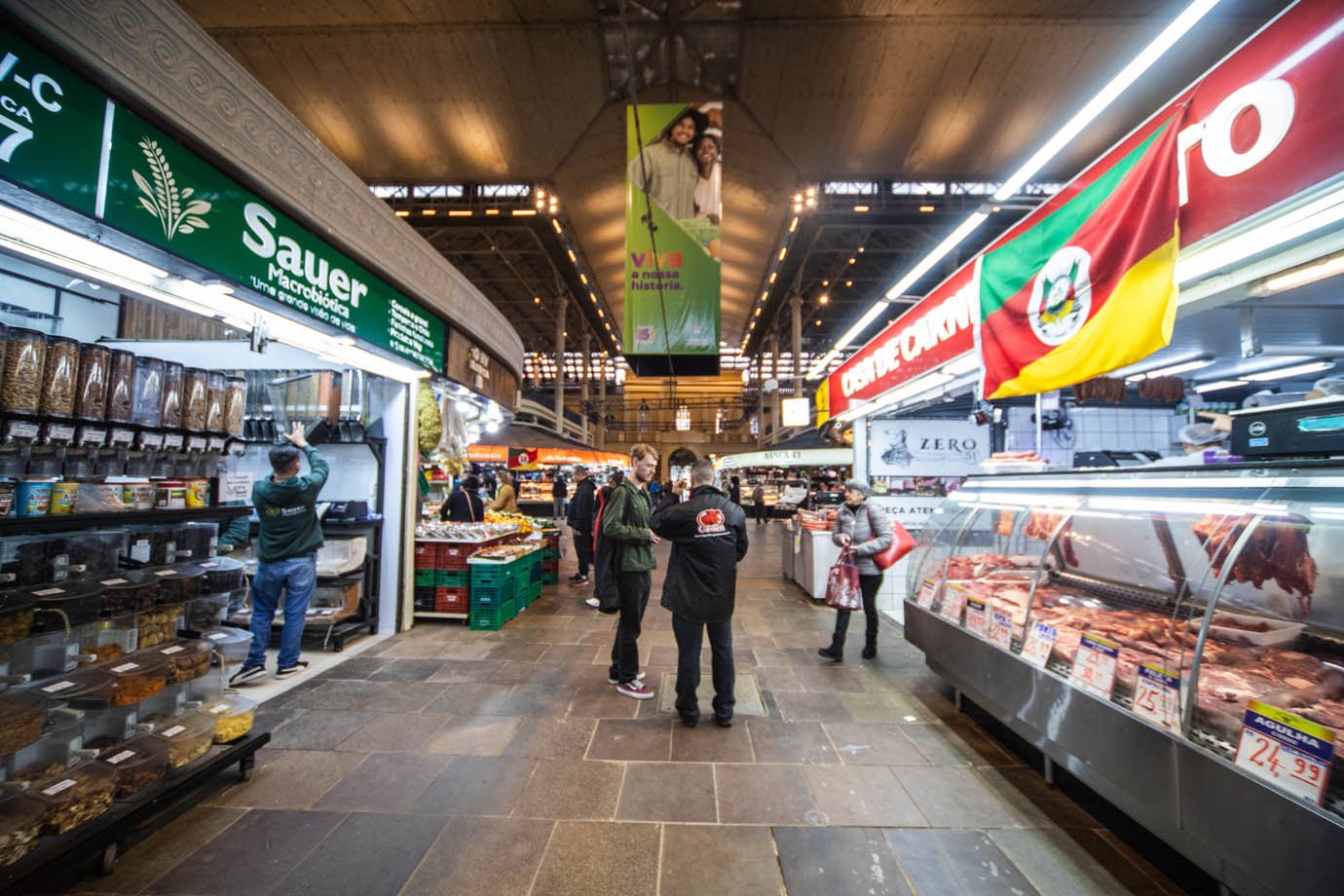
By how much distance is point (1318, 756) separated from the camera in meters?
1.39

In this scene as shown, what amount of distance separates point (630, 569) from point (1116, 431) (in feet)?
26.7

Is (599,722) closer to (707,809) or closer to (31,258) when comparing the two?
(707,809)

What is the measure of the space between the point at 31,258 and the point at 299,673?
309cm

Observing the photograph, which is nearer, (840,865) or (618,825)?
(840,865)

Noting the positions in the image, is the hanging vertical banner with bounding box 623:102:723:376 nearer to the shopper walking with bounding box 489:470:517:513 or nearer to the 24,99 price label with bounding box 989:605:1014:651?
the shopper walking with bounding box 489:470:517:513

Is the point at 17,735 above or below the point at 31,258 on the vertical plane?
below

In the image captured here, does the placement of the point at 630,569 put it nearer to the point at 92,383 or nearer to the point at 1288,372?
the point at 92,383

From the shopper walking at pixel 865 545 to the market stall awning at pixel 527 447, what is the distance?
23.8 ft

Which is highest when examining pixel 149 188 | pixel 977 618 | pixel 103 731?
pixel 149 188

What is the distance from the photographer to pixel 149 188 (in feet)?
7.12

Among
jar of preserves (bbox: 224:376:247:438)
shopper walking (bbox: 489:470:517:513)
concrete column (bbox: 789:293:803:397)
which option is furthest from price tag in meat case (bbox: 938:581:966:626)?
concrete column (bbox: 789:293:803:397)

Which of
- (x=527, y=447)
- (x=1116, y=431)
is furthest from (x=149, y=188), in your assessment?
(x=1116, y=431)

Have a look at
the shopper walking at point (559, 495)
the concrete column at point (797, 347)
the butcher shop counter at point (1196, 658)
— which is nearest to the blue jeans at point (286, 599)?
the butcher shop counter at point (1196, 658)

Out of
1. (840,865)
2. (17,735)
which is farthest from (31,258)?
(840,865)
